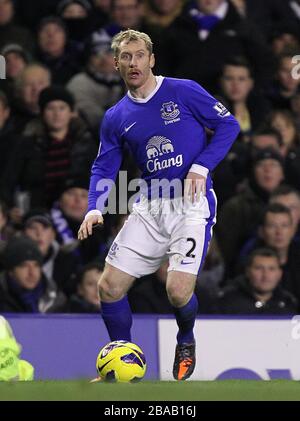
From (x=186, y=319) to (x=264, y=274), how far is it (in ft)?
9.28

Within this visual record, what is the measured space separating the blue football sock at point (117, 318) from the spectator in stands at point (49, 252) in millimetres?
2852

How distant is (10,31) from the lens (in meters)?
13.8

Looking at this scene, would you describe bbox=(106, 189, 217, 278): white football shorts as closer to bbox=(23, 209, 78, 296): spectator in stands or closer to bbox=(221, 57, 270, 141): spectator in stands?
bbox=(23, 209, 78, 296): spectator in stands

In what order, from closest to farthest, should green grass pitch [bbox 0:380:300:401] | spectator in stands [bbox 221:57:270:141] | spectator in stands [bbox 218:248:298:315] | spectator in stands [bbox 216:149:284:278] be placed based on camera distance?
green grass pitch [bbox 0:380:300:401] < spectator in stands [bbox 218:248:298:315] < spectator in stands [bbox 216:149:284:278] < spectator in stands [bbox 221:57:270:141]

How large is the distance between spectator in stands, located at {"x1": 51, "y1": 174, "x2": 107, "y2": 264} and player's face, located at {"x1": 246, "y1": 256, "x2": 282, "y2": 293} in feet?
4.61

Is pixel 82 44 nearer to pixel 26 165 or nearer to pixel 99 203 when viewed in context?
pixel 26 165

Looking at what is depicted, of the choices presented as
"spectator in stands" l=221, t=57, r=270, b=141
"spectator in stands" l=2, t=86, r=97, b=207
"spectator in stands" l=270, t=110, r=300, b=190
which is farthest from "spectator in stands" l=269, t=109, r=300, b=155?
"spectator in stands" l=2, t=86, r=97, b=207

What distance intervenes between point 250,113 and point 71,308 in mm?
2906

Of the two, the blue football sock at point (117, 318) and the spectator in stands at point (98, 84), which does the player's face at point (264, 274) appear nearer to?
the spectator in stands at point (98, 84)

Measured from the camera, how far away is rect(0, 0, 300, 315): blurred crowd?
38.8 feet

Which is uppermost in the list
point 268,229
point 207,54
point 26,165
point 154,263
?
point 207,54

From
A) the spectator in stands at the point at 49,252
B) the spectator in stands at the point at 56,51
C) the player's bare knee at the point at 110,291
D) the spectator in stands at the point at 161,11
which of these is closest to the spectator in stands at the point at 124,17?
the spectator in stands at the point at 161,11

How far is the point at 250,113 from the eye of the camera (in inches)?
529
